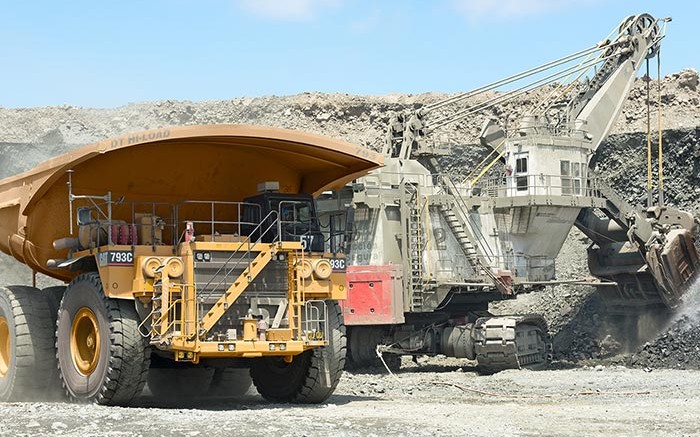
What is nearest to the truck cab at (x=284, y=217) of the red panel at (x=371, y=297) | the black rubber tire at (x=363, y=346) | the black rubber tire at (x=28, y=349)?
the black rubber tire at (x=28, y=349)

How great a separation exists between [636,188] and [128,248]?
30727 millimetres

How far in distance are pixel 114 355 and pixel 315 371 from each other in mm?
3148

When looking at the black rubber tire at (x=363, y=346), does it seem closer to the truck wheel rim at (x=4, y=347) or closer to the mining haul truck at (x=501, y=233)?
the mining haul truck at (x=501, y=233)

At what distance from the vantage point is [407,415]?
1603 cm

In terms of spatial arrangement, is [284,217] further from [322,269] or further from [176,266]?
[176,266]

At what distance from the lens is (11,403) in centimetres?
1823

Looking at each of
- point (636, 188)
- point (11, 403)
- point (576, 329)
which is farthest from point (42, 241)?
point (636, 188)

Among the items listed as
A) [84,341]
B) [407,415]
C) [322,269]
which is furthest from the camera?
[84,341]

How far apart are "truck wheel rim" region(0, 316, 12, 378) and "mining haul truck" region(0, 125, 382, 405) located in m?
0.02

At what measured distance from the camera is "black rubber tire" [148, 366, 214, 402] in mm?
20508

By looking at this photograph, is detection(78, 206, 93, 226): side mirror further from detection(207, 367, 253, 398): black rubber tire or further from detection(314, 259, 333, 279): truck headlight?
detection(207, 367, 253, 398): black rubber tire

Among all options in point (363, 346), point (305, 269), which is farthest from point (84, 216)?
point (363, 346)

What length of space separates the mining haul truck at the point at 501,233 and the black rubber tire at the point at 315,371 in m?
7.92

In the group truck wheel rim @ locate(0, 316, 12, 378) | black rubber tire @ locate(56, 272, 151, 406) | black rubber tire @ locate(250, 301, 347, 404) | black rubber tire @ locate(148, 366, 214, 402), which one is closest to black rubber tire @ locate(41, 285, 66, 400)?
truck wheel rim @ locate(0, 316, 12, 378)
